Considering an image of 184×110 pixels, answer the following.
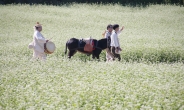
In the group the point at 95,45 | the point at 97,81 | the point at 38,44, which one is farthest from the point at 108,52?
the point at 97,81

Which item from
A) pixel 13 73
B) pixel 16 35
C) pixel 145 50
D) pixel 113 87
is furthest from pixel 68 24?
pixel 113 87

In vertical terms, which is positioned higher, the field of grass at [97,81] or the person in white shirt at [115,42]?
the person in white shirt at [115,42]

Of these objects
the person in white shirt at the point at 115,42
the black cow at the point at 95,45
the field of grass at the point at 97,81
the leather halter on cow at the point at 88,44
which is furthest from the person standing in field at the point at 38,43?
the person in white shirt at the point at 115,42

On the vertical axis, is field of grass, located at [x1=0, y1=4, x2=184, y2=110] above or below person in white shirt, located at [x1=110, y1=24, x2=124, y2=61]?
below

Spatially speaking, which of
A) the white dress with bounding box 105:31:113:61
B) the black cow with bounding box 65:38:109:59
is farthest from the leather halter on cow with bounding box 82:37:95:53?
the white dress with bounding box 105:31:113:61

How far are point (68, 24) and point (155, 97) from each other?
2164 cm

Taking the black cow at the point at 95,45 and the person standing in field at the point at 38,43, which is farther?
the black cow at the point at 95,45


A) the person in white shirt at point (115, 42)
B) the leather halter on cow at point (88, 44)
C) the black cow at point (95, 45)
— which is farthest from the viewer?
the black cow at point (95, 45)

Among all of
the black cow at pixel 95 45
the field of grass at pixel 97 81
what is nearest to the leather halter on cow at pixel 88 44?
the black cow at pixel 95 45

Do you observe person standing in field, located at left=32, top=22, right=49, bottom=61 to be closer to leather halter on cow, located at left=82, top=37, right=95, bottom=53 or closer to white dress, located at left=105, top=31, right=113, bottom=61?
leather halter on cow, located at left=82, top=37, right=95, bottom=53

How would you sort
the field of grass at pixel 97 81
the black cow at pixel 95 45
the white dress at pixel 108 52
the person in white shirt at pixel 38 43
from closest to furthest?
the field of grass at pixel 97 81 → the person in white shirt at pixel 38 43 → the black cow at pixel 95 45 → the white dress at pixel 108 52

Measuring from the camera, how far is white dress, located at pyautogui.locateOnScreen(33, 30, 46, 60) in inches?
508

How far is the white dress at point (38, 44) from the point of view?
12.9 metres

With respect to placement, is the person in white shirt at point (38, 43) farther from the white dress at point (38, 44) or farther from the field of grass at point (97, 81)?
the field of grass at point (97, 81)
